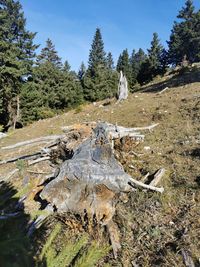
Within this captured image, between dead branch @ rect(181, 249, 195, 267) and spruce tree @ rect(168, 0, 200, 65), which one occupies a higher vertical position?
spruce tree @ rect(168, 0, 200, 65)

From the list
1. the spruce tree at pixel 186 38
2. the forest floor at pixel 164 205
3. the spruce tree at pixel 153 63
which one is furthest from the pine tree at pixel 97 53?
the forest floor at pixel 164 205

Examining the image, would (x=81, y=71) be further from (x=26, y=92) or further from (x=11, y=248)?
(x=11, y=248)

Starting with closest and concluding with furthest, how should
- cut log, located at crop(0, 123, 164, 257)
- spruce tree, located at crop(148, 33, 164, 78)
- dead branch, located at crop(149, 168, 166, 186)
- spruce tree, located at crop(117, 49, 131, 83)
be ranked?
cut log, located at crop(0, 123, 164, 257), dead branch, located at crop(149, 168, 166, 186), spruce tree, located at crop(148, 33, 164, 78), spruce tree, located at crop(117, 49, 131, 83)

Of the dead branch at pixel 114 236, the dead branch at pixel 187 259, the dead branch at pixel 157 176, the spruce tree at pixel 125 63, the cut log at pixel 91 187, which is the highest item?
the spruce tree at pixel 125 63

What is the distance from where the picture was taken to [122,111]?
43.7ft

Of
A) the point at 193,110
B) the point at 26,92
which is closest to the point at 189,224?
the point at 193,110

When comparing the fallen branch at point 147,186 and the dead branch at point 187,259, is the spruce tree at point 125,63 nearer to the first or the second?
the fallen branch at point 147,186

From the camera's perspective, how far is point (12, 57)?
2364cm

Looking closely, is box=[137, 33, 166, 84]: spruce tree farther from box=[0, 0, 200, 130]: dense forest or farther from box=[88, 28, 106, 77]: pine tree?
box=[88, 28, 106, 77]: pine tree

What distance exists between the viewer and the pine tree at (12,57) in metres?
23.5

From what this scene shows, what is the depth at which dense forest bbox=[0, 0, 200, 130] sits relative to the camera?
81.3 feet

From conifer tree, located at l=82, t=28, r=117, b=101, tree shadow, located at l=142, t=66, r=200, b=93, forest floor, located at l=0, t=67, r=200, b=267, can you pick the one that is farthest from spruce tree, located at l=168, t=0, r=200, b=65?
forest floor, located at l=0, t=67, r=200, b=267

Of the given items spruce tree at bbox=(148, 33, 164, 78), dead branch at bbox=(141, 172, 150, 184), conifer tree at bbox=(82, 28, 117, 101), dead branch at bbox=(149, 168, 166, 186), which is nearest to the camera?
dead branch at bbox=(149, 168, 166, 186)

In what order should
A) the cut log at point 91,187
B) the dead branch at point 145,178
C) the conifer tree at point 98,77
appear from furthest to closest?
the conifer tree at point 98,77 → the dead branch at point 145,178 → the cut log at point 91,187
